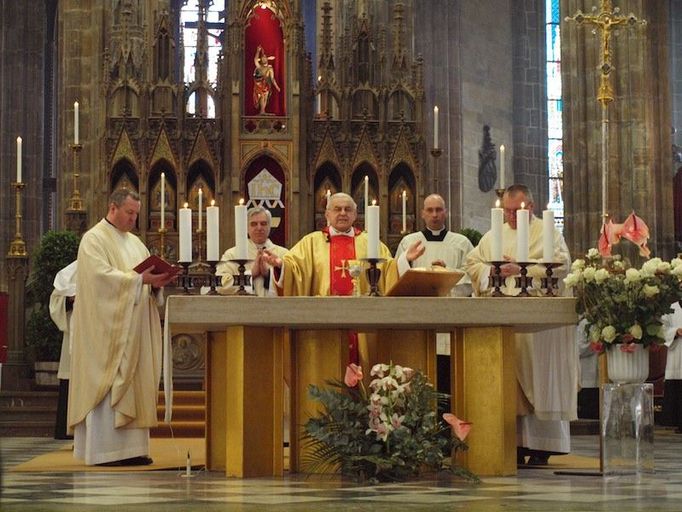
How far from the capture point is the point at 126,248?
400 inches

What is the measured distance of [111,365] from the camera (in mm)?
9703

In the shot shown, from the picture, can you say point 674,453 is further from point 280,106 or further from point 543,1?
point 543,1

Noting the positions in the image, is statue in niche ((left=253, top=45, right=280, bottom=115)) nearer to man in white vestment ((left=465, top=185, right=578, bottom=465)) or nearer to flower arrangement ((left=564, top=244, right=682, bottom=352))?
man in white vestment ((left=465, top=185, right=578, bottom=465))

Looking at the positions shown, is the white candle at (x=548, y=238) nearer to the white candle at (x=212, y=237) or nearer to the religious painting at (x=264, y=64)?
the white candle at (x=212, y=237)

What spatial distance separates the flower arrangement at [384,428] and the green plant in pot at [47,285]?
25.5 ft

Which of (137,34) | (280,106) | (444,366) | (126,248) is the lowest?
(444,366)

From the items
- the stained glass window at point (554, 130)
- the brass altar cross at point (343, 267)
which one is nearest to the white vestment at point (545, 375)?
the brass altar cross at point (343, 267)

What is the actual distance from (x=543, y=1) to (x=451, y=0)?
377 cm

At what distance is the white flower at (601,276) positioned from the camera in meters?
8.10

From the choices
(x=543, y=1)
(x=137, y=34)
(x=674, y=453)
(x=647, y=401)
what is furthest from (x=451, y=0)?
(x=647, y=401)

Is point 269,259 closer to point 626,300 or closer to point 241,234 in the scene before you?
point 241,234

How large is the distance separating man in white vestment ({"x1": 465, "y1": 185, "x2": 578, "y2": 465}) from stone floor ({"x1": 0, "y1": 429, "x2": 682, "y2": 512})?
0.63 metres

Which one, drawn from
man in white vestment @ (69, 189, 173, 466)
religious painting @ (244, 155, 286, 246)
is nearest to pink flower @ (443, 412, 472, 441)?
man in white vestment @ (69, 189, 173, 466)

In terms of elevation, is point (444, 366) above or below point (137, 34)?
below
